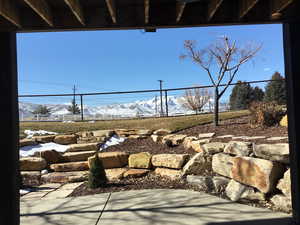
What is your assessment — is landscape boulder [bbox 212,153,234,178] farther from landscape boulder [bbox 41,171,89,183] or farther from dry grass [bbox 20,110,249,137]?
dry grass [bbox 20,110,249,137]

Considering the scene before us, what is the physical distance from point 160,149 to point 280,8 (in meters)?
4.89

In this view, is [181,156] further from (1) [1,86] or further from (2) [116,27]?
(1) [1,86]

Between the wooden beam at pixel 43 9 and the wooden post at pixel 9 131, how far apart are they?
0.42 m

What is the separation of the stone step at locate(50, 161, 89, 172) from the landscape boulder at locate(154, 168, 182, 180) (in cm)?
201

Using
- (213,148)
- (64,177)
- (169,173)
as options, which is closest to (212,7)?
(213,148)

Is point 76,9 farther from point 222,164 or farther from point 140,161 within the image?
point 140,161

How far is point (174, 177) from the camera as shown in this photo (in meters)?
5.32

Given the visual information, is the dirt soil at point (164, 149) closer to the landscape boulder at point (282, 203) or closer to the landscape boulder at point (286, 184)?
the landscape boulder at point (282, 203)

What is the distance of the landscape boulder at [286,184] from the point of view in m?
3.37

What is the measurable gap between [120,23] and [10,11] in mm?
1100

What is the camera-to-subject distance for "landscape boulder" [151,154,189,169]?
5.42 meters

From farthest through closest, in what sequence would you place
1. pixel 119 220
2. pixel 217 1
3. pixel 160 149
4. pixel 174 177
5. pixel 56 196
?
pixel 160 149 < pixel 174 177 < pixel 56 196 < pixel 119 220 < pixel 217 1

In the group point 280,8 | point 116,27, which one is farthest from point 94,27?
point 280,8

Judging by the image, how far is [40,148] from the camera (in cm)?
729
